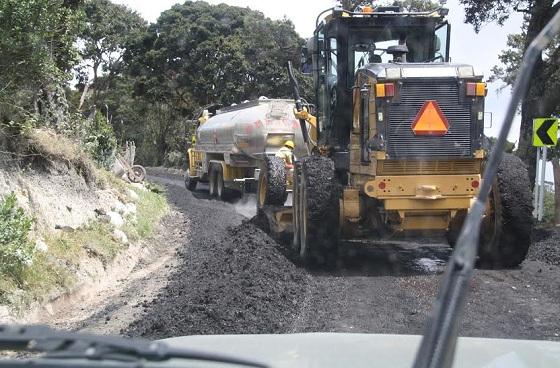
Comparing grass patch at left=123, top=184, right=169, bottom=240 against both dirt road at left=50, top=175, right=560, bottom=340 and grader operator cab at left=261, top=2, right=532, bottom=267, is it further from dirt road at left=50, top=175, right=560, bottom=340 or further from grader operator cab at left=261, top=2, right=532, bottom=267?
grader operator cab at left=261, top=2, right=532, bottom=267

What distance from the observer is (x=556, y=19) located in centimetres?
179

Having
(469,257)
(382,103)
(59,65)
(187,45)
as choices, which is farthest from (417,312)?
(187,45)

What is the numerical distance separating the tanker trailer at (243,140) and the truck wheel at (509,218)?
6.51 m

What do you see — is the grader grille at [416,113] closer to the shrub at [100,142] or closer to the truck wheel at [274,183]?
the truck wheel at [274,183]

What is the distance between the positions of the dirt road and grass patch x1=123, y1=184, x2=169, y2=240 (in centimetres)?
124

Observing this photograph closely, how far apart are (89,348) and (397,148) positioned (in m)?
7.44

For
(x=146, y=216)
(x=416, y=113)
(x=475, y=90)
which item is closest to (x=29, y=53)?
(x=416, y=113)

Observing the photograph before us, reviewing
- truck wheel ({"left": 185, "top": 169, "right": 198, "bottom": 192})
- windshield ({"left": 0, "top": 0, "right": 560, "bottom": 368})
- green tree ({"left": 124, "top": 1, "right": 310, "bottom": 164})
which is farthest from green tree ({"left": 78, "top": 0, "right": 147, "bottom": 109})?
windshield ({"left": 0, "top": 0, "right": 560, "bottom": 368})

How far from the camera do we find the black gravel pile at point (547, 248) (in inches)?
416

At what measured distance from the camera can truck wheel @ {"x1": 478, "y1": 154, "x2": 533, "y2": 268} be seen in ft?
30.2

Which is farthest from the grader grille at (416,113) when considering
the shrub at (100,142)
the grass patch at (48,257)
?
the shrub at (100,142)

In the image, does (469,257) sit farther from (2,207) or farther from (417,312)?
→ (2,207)

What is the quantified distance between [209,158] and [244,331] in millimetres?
16594

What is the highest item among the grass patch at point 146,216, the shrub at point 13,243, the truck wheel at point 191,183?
A: the shrub at point 13,243
